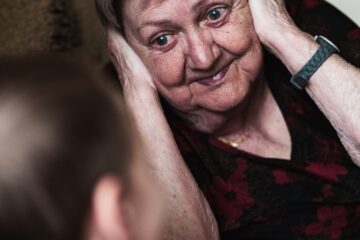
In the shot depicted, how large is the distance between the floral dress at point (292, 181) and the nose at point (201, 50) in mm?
226

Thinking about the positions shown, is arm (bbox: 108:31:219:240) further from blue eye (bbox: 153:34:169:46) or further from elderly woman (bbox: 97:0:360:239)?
blue eye (bbox: 153:34:169:46)

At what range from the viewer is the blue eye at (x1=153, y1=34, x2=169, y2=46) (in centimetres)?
124

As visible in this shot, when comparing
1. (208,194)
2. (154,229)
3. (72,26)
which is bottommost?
(208,194)

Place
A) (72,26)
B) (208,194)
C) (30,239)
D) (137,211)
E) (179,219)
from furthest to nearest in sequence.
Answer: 1. (72,26)
2. (208,194)
3. (179,219)
4. (137,211)
5. (30,239)

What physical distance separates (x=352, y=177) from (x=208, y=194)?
0.38 metres

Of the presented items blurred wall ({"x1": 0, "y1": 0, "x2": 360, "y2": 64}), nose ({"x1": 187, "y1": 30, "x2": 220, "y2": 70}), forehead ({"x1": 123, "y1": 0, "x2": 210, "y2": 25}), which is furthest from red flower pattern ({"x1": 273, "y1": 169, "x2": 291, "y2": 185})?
blurred wall ({"x1": 0, "y1": 0, "x2": 360, "y2": 64})

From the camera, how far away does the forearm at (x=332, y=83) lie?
4.22 feet

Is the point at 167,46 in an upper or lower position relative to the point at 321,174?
upper

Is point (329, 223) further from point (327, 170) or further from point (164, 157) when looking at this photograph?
point (164, 157)

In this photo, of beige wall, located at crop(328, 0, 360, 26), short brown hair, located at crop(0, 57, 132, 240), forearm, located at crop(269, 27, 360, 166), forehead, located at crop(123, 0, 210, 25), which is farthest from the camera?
beige wall, located at crop(328, 0, 360, 26)

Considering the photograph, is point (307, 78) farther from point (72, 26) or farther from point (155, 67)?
point (72, 26)

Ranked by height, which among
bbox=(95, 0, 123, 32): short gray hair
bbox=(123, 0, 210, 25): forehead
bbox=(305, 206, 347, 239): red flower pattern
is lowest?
bbox=(305, 206, 347, 239): red flower pattern

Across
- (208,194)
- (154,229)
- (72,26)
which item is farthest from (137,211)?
(72,26)

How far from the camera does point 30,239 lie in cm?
51
